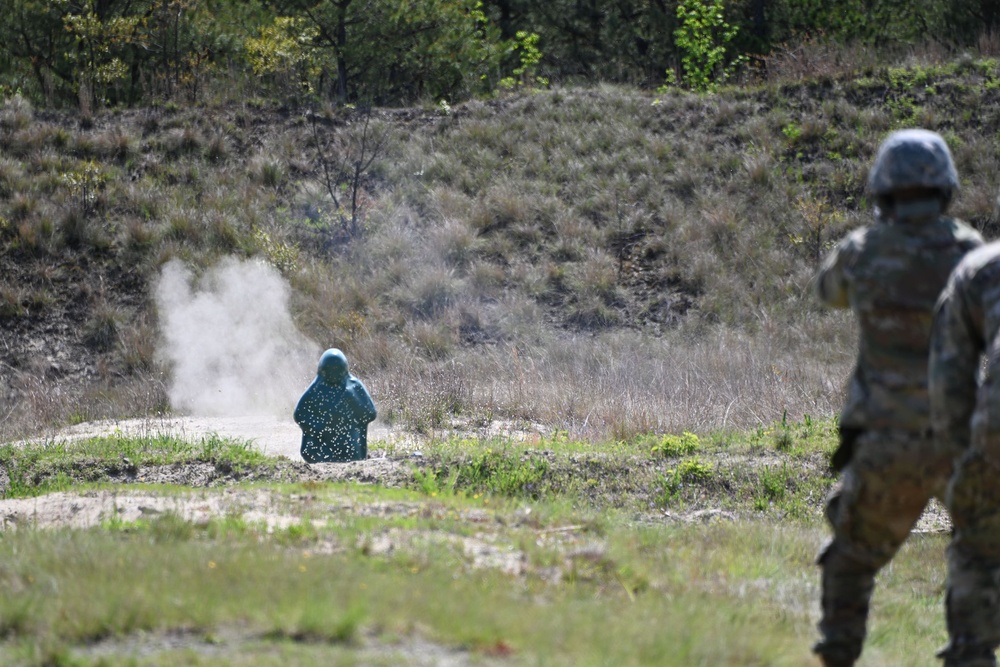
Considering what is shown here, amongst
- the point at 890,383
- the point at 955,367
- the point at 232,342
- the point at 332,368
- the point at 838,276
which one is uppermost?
the point at 838,276

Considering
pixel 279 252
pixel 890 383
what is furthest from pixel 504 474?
pixel 279 252

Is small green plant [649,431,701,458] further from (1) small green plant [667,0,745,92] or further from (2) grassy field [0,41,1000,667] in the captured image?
(1) small green plant [667,0,745,92]

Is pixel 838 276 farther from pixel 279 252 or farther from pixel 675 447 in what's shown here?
pixel 279 252

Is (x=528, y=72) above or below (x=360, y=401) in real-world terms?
above

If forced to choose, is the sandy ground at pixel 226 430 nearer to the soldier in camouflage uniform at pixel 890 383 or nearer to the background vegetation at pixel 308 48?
the soldier in camouflage uniform at pixel 890 383

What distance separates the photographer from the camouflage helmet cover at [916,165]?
4547 millimetres

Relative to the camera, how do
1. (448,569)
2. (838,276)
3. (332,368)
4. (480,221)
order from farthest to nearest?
(480,221) < (332,368) < (448,569) < (838,276)

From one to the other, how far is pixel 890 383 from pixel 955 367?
43 centimetres

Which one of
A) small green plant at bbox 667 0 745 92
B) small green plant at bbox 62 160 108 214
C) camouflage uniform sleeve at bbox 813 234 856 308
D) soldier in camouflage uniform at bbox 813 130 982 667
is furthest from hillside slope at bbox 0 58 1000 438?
soldier in camouflage uniform at bbox 813 130 982 667

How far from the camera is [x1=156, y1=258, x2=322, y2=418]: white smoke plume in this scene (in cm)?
1545

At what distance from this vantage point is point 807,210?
854 inches

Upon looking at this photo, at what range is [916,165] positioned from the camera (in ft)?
14.9

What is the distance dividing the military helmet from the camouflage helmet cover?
5.93m

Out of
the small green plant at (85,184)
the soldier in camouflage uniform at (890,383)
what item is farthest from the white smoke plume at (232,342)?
the soldier in camouflage uniform at (890,383)
